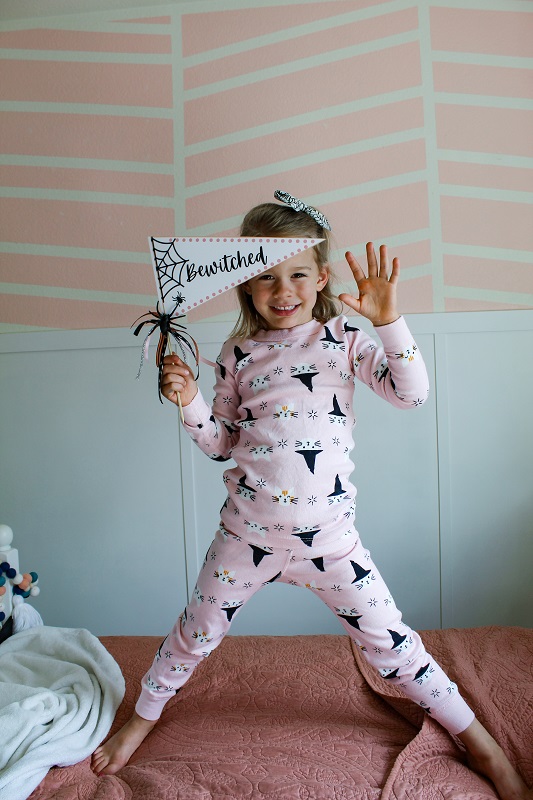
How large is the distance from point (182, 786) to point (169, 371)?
69 cm

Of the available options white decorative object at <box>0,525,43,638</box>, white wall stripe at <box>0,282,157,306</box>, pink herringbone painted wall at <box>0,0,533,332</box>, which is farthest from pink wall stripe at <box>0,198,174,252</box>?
white decorative object at <box>0,525,43,638</box>

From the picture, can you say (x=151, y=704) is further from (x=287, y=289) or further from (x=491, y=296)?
(x=491, y=296)

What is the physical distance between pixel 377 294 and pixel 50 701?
3.03 feet

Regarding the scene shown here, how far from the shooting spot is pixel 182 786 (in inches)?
44.4

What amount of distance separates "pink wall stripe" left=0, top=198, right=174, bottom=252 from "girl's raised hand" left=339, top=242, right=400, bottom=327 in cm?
83

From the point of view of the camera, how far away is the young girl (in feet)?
4.08

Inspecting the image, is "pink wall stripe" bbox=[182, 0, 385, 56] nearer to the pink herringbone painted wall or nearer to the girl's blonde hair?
the pink herringbone painted wall

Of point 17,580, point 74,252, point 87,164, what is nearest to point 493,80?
point 87,164

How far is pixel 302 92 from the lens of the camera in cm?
184

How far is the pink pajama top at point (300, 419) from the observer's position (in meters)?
1.25

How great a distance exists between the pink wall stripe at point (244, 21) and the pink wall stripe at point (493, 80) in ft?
0.95

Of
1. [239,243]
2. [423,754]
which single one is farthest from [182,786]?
[239,243]

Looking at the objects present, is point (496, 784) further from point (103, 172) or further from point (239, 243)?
point (103, 172)

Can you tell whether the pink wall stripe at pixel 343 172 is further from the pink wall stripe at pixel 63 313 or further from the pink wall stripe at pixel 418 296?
the pink wall stripe at pixel 63 313
